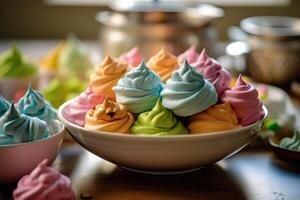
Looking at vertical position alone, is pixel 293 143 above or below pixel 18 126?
below

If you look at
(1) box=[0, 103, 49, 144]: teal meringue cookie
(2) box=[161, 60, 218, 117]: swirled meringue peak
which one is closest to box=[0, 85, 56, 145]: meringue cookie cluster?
(1) box=[0, 103, 49, 144]: teal meringue cookie

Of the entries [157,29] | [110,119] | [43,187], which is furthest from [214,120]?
[157,29]

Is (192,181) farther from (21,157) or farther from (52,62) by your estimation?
(52,62)

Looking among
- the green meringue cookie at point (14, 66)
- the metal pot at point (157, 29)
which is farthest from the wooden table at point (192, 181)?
the metal pot at point (157, 29)

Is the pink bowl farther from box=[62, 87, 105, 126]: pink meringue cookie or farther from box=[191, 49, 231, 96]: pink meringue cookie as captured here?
box=[191, 49, 231, 96]: pink meringue cookie

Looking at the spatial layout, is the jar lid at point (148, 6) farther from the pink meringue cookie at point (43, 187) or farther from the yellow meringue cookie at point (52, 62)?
the pink meringue cookie at point (43, 187)

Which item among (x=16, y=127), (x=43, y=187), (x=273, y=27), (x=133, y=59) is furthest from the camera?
(x=273, y=27)
